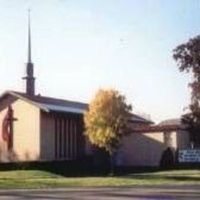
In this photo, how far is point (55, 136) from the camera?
180 ft

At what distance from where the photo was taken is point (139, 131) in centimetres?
5794

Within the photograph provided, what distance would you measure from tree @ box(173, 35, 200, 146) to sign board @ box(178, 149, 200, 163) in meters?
8.30

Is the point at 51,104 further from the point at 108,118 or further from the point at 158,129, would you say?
the point at 108,118

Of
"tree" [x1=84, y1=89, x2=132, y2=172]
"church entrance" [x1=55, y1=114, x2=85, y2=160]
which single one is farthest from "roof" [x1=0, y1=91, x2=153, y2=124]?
"tree" [x1=84, y1=89, x2=132, y2=172]

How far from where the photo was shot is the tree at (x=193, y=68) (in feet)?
145

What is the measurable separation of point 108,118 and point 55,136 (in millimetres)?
7889

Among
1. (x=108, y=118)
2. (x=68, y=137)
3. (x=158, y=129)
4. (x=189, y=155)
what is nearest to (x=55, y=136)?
(x=68, y=137)

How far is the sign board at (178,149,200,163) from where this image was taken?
53406mm

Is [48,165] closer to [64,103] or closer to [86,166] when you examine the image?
[86,166]

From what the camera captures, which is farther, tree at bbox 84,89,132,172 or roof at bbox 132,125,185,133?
roof at bbox 132,125,185,133

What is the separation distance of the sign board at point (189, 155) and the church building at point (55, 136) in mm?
1266

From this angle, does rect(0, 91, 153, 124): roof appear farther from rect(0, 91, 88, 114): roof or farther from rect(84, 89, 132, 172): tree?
rect(84, 89, 132, 172): tree

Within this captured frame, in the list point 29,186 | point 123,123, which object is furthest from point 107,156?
point 29,186

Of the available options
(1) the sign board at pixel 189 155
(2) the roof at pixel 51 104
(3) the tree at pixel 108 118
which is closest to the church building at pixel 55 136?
(2) the roof at pixel 51 104
